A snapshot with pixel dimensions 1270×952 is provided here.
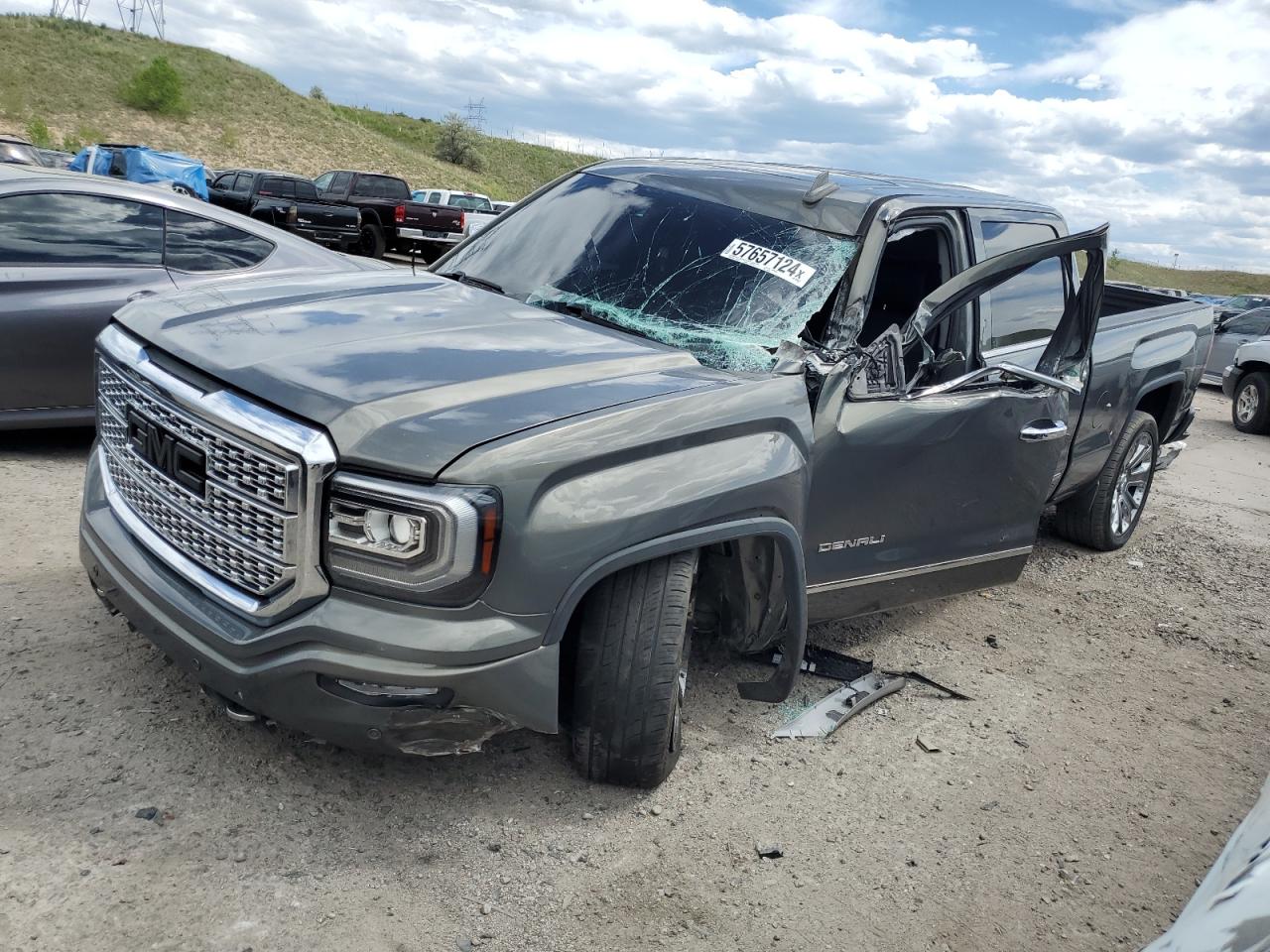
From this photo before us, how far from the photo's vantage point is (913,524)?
3.86 meters

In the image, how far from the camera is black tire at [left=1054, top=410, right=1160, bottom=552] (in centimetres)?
609

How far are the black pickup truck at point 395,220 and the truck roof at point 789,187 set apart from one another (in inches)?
737

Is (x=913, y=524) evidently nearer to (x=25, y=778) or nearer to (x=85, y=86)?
(x=25, y=778)

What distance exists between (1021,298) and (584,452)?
9.16 ft

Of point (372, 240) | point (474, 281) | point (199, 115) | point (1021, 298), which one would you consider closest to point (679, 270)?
point (474, 281)

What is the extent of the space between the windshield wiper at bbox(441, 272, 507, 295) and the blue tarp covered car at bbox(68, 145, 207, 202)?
Result: 788 inches

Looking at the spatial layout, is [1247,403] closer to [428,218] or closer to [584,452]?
[584,452]

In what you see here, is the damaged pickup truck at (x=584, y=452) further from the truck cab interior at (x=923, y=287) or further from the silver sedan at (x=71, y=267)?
the silver sedan at (x=71, y=267)

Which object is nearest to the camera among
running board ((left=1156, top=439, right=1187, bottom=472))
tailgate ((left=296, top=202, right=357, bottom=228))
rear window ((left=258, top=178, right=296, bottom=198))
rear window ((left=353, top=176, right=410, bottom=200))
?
running board ((left=1156, top=439, right=1187, bottom=472))

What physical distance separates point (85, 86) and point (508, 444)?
6640 centimetres

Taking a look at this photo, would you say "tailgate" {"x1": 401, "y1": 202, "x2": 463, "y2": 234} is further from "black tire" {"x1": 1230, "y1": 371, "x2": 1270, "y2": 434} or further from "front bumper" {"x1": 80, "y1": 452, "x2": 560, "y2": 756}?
"front bumper" {"x1": 80, "y1": 452, "x2": 560, "y2": 756}

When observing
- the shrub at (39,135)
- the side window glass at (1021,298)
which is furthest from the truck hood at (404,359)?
the shrub at (39,135)

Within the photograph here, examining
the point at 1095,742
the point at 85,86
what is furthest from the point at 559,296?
the point at 85,86

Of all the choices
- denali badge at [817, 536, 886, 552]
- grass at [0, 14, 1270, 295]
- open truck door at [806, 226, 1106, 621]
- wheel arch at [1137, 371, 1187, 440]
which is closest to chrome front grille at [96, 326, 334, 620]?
open truck door at [806, 226, 1106, 621]
